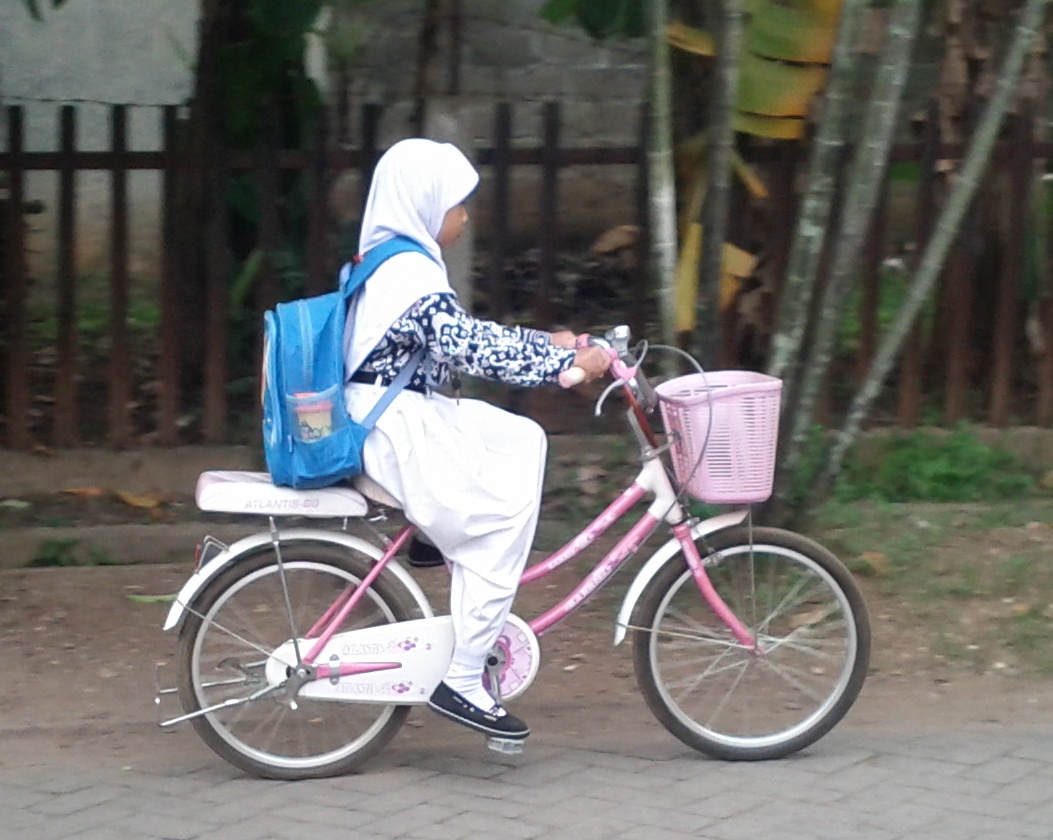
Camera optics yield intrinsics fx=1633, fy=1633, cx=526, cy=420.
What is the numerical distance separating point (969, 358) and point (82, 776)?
461 cm

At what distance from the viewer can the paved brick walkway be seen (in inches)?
168

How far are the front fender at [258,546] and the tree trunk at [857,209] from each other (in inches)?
70.7

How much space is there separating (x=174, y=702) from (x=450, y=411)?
1.51 meters

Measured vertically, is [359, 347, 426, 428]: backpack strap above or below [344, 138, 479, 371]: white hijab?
below

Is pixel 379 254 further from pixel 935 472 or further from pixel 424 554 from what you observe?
pixel 935 472

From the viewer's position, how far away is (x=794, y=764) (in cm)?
473

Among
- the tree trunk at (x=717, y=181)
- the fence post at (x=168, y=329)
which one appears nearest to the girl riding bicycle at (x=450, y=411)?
the tree trunk at (x=717, y=181)

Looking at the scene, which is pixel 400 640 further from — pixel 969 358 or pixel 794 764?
pixel 969 358

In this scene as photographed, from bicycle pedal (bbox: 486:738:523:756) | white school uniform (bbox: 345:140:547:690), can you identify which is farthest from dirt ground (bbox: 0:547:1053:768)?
white school uniform (bbox: 345:140:547:690)

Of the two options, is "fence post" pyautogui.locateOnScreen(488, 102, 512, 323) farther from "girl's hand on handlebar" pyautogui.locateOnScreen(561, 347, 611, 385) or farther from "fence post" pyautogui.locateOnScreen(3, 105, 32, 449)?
"girl's hand on handlebar" pyautogui.locateOnScreen(561, 347, 611, 385)

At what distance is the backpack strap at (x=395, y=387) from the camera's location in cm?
443

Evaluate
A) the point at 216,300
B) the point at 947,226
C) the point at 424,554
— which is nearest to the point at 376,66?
the point at 216,300

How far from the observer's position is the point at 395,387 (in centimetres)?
445

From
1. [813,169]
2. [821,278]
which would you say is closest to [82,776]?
[813,169]
